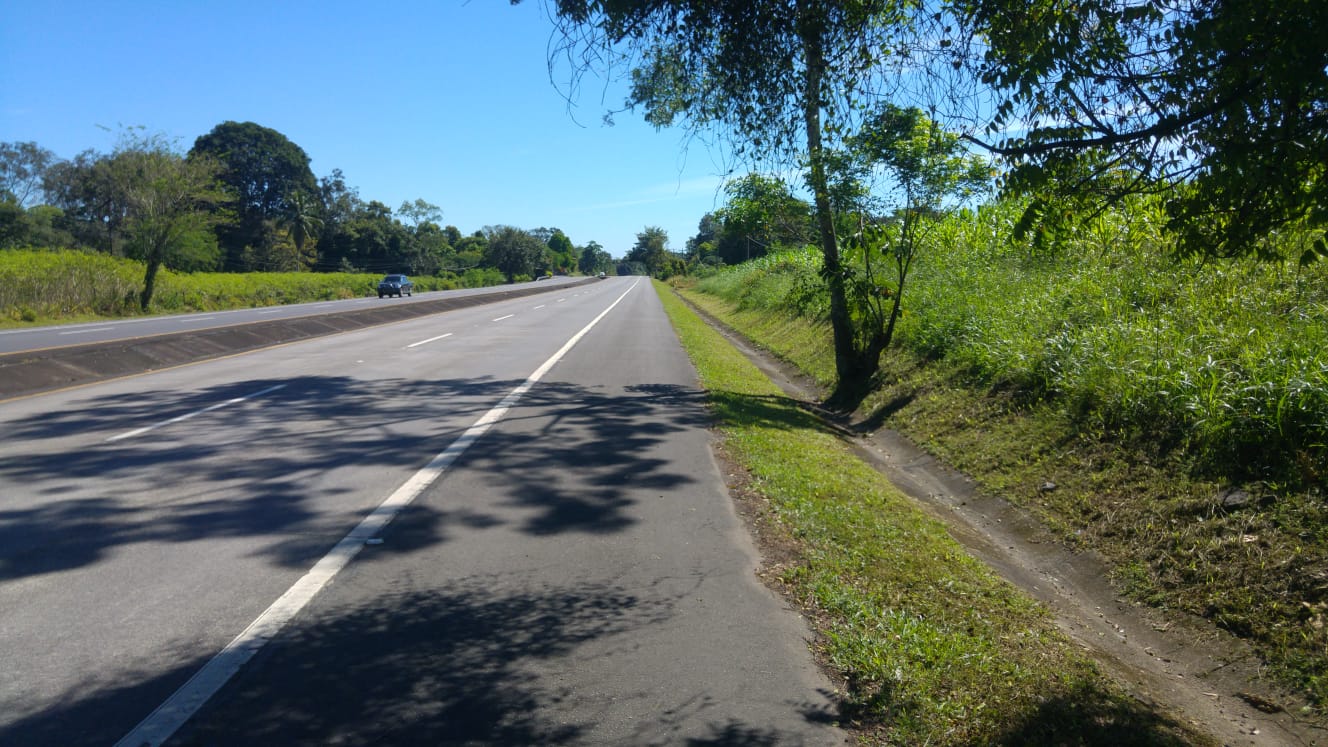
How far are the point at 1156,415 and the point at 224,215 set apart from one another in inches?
1746

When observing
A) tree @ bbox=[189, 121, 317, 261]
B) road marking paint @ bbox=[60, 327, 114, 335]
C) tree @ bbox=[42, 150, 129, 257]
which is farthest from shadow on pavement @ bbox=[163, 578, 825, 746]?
tree @ bbox=[189, 121, 317, 261]

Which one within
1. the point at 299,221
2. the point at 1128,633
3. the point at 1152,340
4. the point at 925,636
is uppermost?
the point at 299,221

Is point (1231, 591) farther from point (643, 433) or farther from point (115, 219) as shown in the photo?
point (115, 219)

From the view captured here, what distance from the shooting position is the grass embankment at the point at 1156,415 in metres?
5.62

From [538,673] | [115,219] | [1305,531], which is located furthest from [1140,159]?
[115,219]

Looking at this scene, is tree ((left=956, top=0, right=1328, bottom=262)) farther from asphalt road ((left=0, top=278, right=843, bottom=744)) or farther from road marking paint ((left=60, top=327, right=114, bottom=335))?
road marking paint ((left=60, top=327, right=114, bottom=335))

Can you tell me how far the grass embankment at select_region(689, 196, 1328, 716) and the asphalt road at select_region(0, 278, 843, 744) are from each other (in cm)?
291

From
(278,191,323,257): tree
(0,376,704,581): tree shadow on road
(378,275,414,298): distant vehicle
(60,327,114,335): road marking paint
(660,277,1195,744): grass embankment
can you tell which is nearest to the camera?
(660,277,1195,744): grass embankment

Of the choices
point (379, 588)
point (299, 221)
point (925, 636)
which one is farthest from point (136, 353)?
point (299, 221)

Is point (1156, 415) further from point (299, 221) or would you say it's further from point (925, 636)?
point (299, 221)

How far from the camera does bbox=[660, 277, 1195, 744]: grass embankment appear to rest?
391 cm

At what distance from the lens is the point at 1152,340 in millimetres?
8969

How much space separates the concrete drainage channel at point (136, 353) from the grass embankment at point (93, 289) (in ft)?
45.1

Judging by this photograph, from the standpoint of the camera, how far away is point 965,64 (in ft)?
21.1
